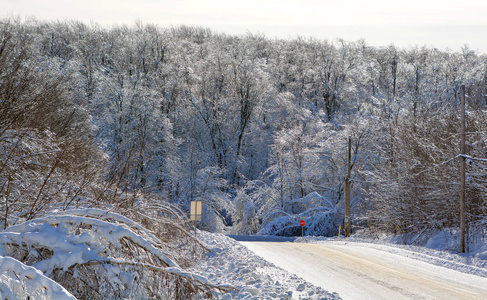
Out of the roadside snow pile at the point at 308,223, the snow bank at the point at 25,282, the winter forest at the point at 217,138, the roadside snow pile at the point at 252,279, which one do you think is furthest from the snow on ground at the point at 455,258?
the roadside snow pile at the point at 308,223

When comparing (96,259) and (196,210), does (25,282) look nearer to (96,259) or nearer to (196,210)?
(96,259)

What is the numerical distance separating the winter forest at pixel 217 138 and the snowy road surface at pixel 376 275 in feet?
12.3

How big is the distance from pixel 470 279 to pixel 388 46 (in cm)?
5375

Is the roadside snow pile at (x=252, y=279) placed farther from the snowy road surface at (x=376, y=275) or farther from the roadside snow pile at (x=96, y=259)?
the roadside snow pile at (x=96, y=259)

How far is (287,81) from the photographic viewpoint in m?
56.9

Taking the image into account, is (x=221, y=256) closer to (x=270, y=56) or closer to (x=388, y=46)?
(x=270, y=56)

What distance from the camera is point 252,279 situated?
33.0 feet

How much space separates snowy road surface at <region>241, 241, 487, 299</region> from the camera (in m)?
10.6

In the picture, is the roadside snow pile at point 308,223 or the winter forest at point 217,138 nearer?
the winter forest at point 217,138

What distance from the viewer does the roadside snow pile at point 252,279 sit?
8836 millimetres

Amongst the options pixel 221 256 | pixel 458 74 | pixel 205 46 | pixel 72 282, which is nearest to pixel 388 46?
pixel 458 74

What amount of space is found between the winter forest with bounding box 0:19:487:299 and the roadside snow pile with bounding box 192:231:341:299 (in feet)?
3.15

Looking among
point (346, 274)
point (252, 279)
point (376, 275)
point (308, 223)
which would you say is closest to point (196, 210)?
point (346, 274)

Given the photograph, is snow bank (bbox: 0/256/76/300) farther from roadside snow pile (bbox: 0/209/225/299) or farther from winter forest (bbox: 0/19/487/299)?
roadside snow pile (bbox: 0/209/225/299)
